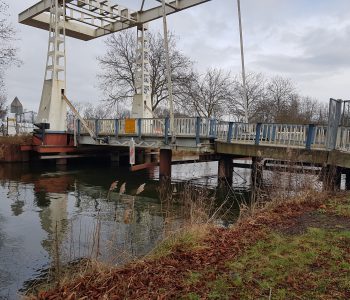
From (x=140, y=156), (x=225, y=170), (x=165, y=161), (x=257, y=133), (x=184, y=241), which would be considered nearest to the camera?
(x=184, y=241)

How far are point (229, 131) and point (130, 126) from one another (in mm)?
5626

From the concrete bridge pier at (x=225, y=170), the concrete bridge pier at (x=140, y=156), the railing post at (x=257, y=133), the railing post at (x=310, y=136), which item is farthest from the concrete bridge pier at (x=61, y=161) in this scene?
the railing post at (x=310, y=136)

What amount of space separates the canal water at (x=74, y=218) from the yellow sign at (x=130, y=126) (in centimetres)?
233

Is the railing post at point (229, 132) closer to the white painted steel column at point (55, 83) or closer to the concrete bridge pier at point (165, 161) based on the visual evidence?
the concrete bridge pier at point (165, 161)

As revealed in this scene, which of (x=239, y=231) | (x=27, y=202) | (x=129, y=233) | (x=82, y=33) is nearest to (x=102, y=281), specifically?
(x=239, y=231)

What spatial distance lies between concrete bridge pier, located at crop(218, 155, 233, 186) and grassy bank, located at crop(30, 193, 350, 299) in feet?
29.4

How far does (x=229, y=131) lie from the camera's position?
42.0ft

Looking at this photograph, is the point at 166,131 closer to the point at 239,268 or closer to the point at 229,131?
the point at 229,131

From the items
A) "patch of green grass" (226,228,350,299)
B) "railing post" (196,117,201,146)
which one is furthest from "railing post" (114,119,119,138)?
"patch of green grass" (226,228,350,299)

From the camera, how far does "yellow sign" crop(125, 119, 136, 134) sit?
16.2m

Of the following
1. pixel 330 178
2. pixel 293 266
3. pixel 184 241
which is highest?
pixel 330 178

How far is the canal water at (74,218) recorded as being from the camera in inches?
214

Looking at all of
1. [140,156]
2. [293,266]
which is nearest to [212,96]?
[140,156]

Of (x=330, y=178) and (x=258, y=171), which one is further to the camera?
(x=258, y=171)
